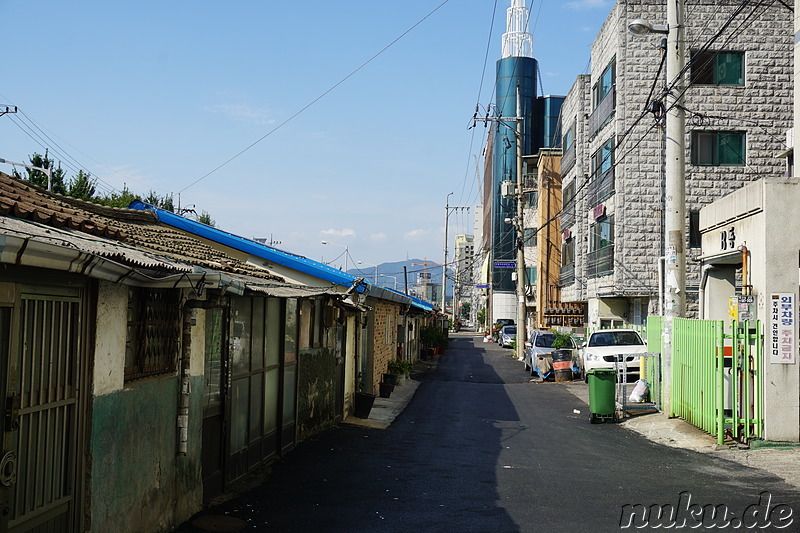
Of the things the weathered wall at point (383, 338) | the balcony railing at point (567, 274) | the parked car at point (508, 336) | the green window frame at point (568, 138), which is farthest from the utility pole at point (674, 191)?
the parked car at point (508, 336)

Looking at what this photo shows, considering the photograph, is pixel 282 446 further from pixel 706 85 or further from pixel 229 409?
pixel 706 85

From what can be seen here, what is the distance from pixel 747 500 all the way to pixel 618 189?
22357 millimetres

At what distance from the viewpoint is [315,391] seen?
14219 millimetres

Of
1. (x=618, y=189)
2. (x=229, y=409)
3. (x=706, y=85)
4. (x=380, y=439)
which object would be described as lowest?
(x=380, y=439)

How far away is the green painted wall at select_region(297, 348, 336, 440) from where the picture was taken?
1326cm

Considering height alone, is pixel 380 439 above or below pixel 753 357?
below

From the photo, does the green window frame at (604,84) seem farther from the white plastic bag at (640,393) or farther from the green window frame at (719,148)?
the white plastic bag at (640,393)

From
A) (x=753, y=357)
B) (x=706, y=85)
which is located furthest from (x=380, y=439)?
(x=706, y=85)

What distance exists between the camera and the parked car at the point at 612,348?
24766 mm

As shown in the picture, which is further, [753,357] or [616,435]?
[616,435]

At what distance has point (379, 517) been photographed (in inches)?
326

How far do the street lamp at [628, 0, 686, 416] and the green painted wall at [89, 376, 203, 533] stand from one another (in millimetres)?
10617

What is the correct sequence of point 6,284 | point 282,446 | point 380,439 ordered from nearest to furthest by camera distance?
point 6,284, point 282,446, point 380,439

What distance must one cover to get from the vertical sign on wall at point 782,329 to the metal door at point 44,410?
10.8m
